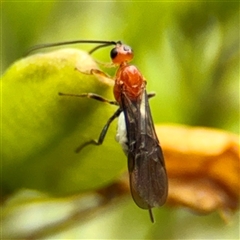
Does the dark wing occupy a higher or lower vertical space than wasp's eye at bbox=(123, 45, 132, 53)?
lower

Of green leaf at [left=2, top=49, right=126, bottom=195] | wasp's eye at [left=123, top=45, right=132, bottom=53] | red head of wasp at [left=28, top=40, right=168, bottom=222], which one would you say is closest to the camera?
green leaf at [left=2, top=49, right=126, bottom=195]

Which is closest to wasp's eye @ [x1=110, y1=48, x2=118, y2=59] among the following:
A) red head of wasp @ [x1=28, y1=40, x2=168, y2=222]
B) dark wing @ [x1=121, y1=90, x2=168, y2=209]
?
red head of wasp @ [x1=28, y1=40, x2=168, y2=222]

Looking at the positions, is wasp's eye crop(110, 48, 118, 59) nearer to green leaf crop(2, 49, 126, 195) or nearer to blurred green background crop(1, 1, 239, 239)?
blurred green background crop(1, 1, 239, 239)

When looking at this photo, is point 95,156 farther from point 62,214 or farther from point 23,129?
point 62,214

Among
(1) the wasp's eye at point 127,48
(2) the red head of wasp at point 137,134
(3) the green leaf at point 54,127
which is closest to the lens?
(3) the green leaf at point 54,127

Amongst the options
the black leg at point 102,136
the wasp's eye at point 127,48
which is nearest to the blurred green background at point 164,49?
the wasp's eye at point 127,48

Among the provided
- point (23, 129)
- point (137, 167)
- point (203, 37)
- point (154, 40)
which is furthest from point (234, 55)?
point (23, 129)

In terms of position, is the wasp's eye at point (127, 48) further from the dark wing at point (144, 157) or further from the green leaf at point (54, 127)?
the green leaf at point (54, 127)
